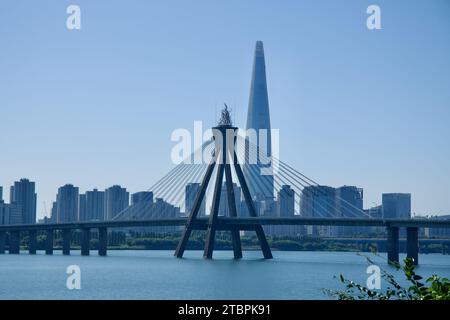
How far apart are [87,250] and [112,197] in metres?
46.2

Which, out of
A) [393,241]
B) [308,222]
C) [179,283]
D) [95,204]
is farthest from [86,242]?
[179,283]

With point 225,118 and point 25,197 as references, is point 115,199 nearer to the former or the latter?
point 25,197

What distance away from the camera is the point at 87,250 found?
96.9 meters

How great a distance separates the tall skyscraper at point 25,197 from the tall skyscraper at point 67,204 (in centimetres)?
423

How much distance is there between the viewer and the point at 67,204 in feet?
488

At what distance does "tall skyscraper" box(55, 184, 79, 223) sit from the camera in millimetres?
145250

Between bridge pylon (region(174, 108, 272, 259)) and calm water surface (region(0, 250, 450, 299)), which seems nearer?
calm water surface (region(0, 250, 450, 299))

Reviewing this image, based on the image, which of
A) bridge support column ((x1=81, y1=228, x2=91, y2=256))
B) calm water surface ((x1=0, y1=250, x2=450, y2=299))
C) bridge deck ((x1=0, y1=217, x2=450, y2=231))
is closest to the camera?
calm water surface ((x1=0, y1=250, x2=450, y2=299))

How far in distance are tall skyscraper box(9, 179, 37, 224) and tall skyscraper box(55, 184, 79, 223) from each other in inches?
167

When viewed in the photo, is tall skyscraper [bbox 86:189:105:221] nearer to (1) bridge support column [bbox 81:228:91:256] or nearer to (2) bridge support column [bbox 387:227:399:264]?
(1) bridge support column [bbox 81:228:91:256]

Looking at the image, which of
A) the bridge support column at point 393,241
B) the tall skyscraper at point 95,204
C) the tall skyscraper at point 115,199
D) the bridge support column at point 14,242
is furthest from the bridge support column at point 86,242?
the tall skyscraper at point 95,204

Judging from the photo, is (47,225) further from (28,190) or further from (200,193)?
(28,190)

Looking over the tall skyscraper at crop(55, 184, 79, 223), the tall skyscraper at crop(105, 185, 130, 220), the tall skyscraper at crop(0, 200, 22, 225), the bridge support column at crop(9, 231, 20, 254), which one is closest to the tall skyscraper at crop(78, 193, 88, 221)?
the tall skyscraper at crop(55, 184, 79, 223)
